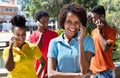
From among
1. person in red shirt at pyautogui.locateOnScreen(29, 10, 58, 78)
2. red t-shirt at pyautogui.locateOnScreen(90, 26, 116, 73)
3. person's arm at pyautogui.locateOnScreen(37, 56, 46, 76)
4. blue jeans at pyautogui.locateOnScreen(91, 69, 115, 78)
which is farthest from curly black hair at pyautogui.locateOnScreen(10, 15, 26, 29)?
blue jeans at pyautogui.locateOnScreen(91, 69, 115, 78)

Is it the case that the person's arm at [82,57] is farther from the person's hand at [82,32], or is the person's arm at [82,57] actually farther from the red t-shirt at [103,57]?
the red t-shirt at [103,57]

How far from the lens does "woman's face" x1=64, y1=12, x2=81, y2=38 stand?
2639 mm

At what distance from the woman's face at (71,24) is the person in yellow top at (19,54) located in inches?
33.1

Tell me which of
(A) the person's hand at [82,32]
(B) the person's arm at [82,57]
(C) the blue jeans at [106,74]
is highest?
(A) the person's hand at [82,32]

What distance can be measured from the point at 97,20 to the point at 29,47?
3.45 feet

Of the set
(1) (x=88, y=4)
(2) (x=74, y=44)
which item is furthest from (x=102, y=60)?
(1) (x=88, y=4)

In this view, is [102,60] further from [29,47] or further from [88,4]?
[88,4]

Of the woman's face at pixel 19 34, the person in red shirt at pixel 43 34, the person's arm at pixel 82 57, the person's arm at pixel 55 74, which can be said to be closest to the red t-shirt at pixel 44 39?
the person in red shirt at pixel 43 34

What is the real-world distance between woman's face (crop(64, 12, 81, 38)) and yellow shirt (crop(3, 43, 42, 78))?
89 centimetres

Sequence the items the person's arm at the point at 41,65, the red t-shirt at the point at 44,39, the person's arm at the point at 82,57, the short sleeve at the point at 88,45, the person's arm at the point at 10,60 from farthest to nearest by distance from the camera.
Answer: the red t-shirt at the point at 44,39 < the person's arm at the point at 41,65 < the person's arm at the point at 10,60 < the short sleeve at the point at 88,45 < the person's arm at the point at 82,57

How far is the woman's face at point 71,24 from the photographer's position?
264 cm

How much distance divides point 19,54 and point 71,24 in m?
0.98

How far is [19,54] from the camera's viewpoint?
344cm

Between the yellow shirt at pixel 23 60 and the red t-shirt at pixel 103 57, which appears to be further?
the red t-shirt at pixel 103 57
